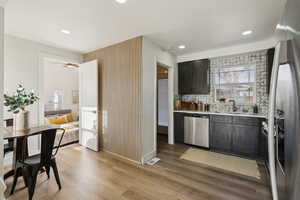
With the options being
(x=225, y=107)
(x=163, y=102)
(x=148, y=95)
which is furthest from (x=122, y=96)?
(x=225, y=107)

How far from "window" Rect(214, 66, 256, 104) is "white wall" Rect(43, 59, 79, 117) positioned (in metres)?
5.58

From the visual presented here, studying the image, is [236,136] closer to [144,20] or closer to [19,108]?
[144,20]

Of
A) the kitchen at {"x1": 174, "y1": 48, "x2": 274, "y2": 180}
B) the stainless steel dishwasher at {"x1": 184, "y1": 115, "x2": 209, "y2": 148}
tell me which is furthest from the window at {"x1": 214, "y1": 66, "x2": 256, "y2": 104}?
the stainless steel dishwasher at {"x1": 184, "y1": 115, "x2": 209, "y2": 148}

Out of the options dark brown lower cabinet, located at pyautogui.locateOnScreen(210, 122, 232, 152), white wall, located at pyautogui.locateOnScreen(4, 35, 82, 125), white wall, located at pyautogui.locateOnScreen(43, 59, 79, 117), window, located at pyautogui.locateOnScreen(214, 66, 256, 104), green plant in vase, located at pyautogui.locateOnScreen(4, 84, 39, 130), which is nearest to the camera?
green plant in vase, located at pyautogui.locateOnScreen(4, 84, 39, 130)

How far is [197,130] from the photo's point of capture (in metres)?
3.40

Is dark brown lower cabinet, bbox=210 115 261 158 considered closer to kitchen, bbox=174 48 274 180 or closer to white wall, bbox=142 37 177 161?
kitchen, bbox=174 48 274 180

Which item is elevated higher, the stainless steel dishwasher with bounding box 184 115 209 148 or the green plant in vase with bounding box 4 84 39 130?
the green plant in vase with bounding box 4 84 39 130

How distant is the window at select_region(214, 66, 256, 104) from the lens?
3.22m

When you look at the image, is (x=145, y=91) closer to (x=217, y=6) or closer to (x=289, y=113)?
(x=217, y=6)

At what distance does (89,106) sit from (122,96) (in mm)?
1143

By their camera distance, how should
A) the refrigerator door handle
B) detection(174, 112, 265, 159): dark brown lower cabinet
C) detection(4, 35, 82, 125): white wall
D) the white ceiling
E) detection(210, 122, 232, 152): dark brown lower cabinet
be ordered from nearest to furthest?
the refrigerator door handle, the white ceiling, detection(4, 35, 82, 125): white wall, detection(174, 112, 265, 159): dark brown lower cabinet, detection(210, 122, 232, 152): dark brown lower cabinet

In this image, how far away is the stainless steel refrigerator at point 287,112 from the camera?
537mm

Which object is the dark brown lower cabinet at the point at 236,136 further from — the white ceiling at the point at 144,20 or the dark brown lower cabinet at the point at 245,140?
the white ceiling at the point at 144,20

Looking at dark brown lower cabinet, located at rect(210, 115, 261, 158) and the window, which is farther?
the window
